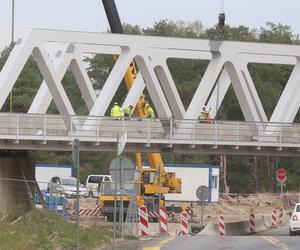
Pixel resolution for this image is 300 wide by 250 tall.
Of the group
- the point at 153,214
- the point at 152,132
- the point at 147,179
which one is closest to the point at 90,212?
the point at 147,179

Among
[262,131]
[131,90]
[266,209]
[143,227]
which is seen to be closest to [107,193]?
[131,90]

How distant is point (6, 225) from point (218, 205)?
44290 mm

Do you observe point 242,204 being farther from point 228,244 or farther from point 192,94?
point 228,244

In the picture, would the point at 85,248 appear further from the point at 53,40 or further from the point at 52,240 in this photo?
the point at 53,40

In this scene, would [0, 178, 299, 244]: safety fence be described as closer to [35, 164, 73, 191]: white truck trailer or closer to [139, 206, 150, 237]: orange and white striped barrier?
[139, 206, 150, 237]: orange and white striped barrier

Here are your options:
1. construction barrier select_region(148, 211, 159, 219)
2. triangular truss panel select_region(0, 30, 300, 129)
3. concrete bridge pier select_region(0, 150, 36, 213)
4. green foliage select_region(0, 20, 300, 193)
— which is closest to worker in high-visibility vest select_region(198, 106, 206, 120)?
triangular truss panel select_region(0, 30, 300, 129)

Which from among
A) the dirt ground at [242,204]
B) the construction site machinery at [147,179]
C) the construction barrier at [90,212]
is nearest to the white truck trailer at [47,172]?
the dirt ground at [242,204]

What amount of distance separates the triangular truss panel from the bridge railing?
2.44 ft

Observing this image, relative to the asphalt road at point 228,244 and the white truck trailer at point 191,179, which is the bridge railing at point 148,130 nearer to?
the asphalt road at point 228,244

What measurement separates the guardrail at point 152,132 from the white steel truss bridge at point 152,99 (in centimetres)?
5

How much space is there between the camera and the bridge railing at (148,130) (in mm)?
42281

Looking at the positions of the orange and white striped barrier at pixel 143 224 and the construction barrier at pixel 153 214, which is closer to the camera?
the orange and white striped barrier at pixel 143 224

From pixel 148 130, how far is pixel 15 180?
753 cm

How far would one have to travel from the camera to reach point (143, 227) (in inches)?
1362
